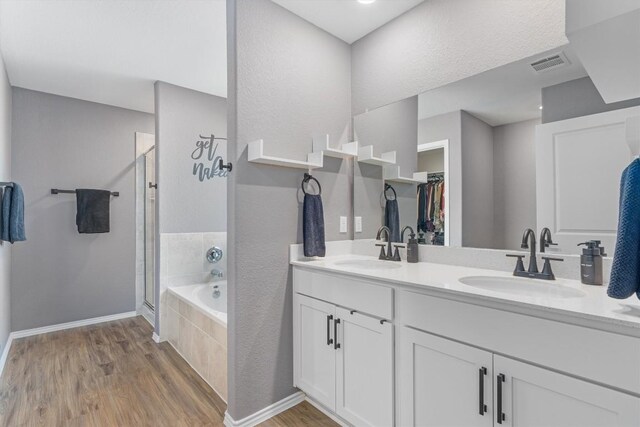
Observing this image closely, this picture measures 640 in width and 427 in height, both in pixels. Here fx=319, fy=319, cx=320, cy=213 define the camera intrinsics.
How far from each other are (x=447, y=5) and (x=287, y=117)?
116 cm

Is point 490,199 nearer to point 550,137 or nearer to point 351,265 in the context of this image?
point 550,137

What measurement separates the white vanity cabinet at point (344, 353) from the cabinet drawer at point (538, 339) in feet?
0.78

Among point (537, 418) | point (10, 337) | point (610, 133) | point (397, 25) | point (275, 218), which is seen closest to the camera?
point (537, 418)

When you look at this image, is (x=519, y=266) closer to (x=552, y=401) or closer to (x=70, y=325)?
(x=552, y=401)

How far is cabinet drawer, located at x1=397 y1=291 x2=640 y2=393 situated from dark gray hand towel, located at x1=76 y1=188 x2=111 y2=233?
12.1 feet

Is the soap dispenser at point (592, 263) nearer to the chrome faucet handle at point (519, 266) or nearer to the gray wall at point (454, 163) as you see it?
the chrome faucet handle at point (519, 266)

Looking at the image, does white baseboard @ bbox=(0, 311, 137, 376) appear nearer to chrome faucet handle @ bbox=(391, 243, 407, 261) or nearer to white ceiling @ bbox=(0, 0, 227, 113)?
white ceiling @ bbox=(0, 0, 227, 113)

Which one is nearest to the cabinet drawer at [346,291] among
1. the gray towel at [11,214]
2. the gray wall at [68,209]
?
the gray towel at [11,214]

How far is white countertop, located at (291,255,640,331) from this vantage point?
0.94 m

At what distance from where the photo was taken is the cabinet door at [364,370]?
150 cm

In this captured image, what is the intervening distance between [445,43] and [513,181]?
0.93 metres

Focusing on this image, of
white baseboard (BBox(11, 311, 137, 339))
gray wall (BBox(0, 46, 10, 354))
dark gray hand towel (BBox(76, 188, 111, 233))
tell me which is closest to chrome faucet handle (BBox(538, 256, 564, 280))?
gray wall (BBox(0, 46, 10, 354))

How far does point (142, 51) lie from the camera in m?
2.66

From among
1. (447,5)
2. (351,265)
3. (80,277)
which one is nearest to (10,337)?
Answer: (80,277)
